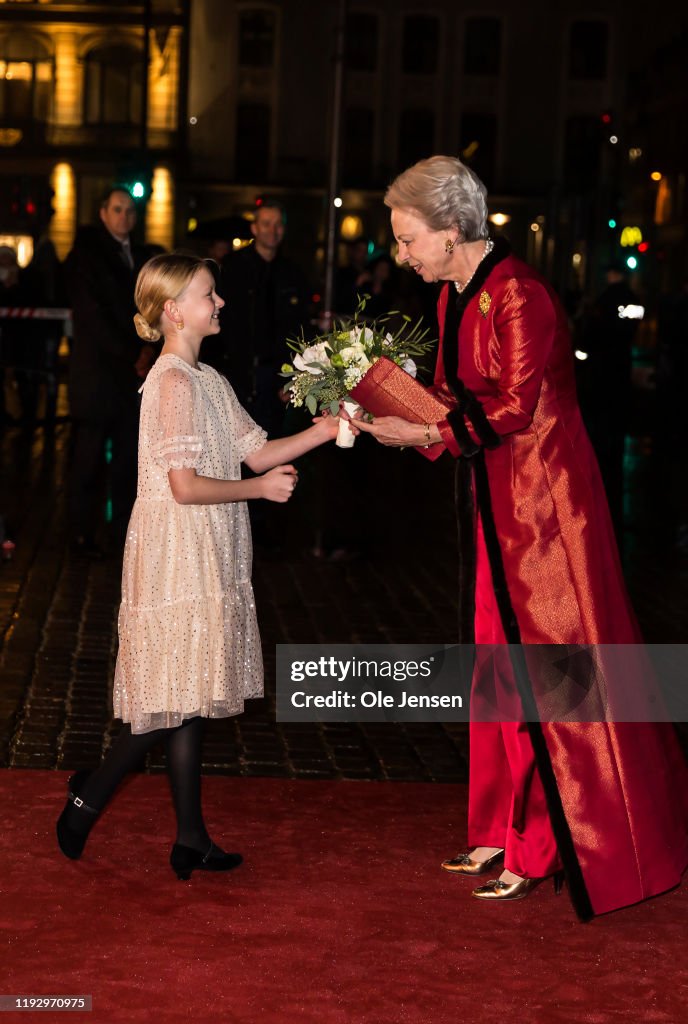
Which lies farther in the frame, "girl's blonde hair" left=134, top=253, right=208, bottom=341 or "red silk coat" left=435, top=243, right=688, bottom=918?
"girl's blonde hair" left=134, top=253, right=208, bottom=341

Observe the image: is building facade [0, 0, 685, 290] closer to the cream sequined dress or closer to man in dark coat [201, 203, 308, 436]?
man in dark coat [201, 203, 308, 436]

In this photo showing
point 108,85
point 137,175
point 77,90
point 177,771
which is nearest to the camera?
point 177,771

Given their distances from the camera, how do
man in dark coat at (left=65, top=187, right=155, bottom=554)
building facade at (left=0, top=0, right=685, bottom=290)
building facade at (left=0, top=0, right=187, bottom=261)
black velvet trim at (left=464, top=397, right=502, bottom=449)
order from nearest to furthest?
1. black velvet trim at (left=464, top=397, right=502, bottom=449)
2. man in dark coat at (left=65, top=187, right=155, bottom=554)
3. building facade at (left=0, top=0, right=187, bottom=261)
4. building facade at (left=0, top=0, right=685, bottom=290)

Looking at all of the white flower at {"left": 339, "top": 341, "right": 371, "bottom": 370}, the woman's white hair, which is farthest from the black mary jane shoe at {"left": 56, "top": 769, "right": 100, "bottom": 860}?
the woman's white hair

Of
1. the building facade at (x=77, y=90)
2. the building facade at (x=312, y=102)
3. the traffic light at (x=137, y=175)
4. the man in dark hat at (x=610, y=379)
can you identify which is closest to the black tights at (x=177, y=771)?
the man in dark hat at (x=610, y=379)

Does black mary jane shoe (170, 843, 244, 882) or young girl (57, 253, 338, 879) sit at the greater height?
young girl (57, 253, 338, 879)

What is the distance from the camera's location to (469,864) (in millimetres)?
5090

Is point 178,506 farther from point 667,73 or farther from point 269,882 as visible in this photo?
point 667,73

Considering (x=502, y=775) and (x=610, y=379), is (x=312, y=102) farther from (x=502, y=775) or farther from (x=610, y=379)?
(x=502, y=775)

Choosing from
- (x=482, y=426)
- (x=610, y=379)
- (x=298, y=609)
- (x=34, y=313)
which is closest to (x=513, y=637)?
(x=482, y=426)

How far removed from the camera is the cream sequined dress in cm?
484

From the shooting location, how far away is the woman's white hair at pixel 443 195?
4.59m

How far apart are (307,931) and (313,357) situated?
1624 millimetres

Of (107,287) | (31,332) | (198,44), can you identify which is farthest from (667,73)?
(107,287)
